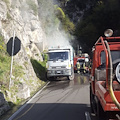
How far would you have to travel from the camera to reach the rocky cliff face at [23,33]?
412 inches

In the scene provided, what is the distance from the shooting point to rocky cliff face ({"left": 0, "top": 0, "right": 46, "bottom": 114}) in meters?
10.5

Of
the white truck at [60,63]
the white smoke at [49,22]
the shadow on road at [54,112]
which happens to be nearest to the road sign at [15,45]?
the shadow on road at [54,112]

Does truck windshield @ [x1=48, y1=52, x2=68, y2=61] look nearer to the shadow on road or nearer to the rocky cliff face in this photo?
the rocky cliff face

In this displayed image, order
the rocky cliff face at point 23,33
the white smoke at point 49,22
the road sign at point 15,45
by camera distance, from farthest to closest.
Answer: the white smoke at point 49,22
the rocky cliff face at point 23,33
the road sign at point 15,45

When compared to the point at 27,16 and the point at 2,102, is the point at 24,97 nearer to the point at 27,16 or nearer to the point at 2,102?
the point at 2,102

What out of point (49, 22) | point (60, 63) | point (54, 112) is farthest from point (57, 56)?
point (49, 22)

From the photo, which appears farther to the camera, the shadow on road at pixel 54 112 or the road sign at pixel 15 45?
the road sign at pixel 15 45

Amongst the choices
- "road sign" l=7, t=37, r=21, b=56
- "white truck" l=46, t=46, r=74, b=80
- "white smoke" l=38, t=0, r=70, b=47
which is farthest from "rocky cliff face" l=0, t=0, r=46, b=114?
"white smoke" l=38, t=0, r=70, b=47

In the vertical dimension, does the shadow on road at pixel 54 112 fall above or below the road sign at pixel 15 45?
below

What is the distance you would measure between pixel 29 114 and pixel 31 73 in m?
7.65

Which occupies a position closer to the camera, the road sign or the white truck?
the road sign

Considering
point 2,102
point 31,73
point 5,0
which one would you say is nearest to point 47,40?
point 5,0

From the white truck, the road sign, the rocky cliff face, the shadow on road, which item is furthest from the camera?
the white truck

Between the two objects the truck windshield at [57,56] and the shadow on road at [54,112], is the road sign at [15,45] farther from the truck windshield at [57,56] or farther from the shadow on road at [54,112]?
the truck windshield at [57,56]
